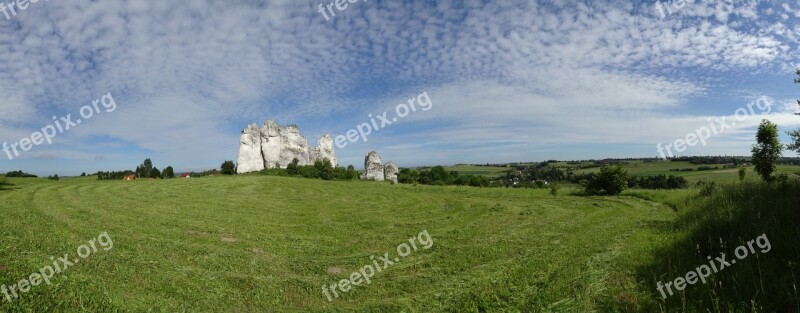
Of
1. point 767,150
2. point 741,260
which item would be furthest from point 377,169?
point 741,260

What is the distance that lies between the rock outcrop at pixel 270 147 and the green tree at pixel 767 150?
85.2 m

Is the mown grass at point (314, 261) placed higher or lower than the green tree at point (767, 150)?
lower

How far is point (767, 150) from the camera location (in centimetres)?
2202

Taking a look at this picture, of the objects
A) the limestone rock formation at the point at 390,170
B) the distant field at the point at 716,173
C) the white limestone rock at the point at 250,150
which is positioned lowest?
the distant field at the point at 716,173

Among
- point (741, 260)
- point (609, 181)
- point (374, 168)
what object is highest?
point (374, 168)

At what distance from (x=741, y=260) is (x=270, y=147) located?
A: 312ft

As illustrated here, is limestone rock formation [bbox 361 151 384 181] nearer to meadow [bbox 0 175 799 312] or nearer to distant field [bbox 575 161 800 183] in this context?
distant field [bbox 575 161 800 183]

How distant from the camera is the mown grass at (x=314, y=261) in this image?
6.64 metres

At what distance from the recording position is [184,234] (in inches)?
487

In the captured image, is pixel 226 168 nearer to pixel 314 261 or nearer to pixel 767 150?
pixel 314 261

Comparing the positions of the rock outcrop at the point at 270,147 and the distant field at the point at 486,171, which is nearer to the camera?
the rock outcrop at the point at 270,147

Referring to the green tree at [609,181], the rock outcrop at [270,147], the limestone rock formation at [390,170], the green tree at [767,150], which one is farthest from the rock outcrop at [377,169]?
the green tree at [767,150]

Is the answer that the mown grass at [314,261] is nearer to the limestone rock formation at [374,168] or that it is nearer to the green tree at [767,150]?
the green tree at [767,150]

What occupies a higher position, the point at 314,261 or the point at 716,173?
the point at 314,261
